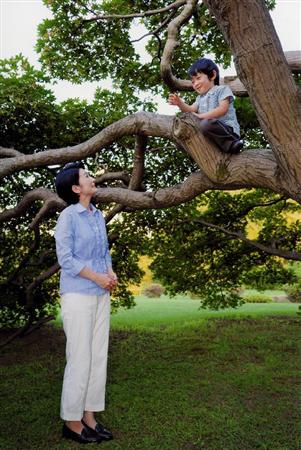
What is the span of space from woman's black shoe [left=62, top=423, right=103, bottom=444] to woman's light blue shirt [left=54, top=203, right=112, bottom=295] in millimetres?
1149

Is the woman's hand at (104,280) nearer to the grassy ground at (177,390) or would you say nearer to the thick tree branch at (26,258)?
the grassy ground at (177,390)

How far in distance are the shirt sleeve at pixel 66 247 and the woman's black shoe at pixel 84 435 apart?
4.29 ft

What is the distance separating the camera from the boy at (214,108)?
4332mm

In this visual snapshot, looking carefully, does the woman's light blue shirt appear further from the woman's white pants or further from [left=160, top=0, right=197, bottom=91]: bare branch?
[left=160, top=0, right=197, bottom=91]: bare branch

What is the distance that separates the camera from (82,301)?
4258 mm

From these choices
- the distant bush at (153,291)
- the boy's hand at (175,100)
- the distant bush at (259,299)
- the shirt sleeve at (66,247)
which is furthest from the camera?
the distant bush at (153,291)

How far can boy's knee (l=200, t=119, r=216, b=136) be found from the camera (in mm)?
4328

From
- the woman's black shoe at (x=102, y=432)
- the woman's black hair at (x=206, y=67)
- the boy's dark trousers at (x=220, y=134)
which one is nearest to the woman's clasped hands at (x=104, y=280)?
the woman's black shoe at (x=102, y=432)

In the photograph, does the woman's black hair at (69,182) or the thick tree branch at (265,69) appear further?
the woman's black hair at (69,182)

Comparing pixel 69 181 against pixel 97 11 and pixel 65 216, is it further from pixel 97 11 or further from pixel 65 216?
pixel 97 11

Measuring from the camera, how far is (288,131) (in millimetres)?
3764

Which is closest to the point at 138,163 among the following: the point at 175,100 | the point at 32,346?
the point at 175,100

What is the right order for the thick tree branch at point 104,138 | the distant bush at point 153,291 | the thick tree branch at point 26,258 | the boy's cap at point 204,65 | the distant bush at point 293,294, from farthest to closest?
the distant bush at point 153,291 → the distant bush at point 293,294 → the thick tree branch at point 26,258 → the thick tree branch at point 104,138 → the boy's cap at point 204,65

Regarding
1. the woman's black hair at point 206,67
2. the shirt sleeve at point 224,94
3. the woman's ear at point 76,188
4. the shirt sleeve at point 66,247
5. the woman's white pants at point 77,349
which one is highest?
the woman's black hair at point 206,67
